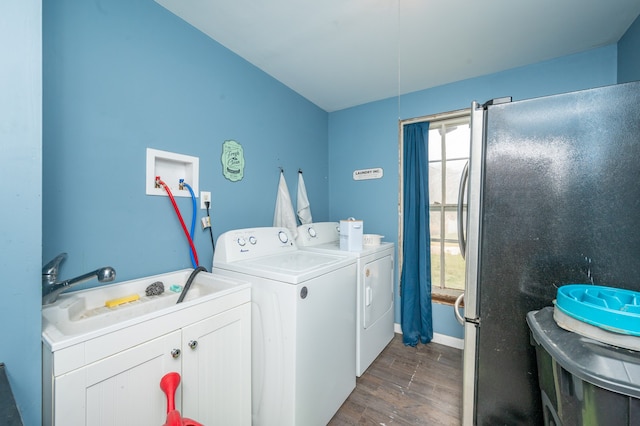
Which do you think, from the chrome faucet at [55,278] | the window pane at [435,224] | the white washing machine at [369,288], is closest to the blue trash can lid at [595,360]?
the white washing machine at [369,288]

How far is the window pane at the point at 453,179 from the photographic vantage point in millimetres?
2529

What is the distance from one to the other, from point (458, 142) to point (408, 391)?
2.30 meters

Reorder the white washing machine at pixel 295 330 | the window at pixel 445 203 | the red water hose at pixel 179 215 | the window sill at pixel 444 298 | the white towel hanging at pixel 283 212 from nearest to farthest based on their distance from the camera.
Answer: the white washing machine at pixel 295 330
the red water hose at pixel 179 215
the white towel hanging at pixel 283 212
the window sill at pixel 444 298
the window at pixel 445 203

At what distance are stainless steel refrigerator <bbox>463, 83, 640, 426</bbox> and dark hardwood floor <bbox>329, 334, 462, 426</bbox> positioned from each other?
0.62 metres

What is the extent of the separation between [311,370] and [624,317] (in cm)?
128

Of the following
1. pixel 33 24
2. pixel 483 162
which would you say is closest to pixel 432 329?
pixel 483 162

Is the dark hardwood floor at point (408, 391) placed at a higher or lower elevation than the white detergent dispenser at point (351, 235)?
lower

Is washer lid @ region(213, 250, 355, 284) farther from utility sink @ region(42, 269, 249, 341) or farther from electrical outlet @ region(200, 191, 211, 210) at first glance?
electrical outlet @ region(200, 191, 211, 210)

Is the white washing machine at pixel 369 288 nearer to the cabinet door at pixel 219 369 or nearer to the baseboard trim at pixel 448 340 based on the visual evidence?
the baseboard trim at pixel 448 340

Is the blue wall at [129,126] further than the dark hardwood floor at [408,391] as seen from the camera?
No

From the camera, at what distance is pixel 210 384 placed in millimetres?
1170

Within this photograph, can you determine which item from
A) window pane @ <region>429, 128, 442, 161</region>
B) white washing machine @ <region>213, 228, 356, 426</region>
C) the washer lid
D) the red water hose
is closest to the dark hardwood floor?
white washing machine @ <region>213, 228, 356, 426</region>

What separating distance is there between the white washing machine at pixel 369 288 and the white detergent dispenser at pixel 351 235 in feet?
0.20

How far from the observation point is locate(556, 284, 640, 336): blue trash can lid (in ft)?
2.07
